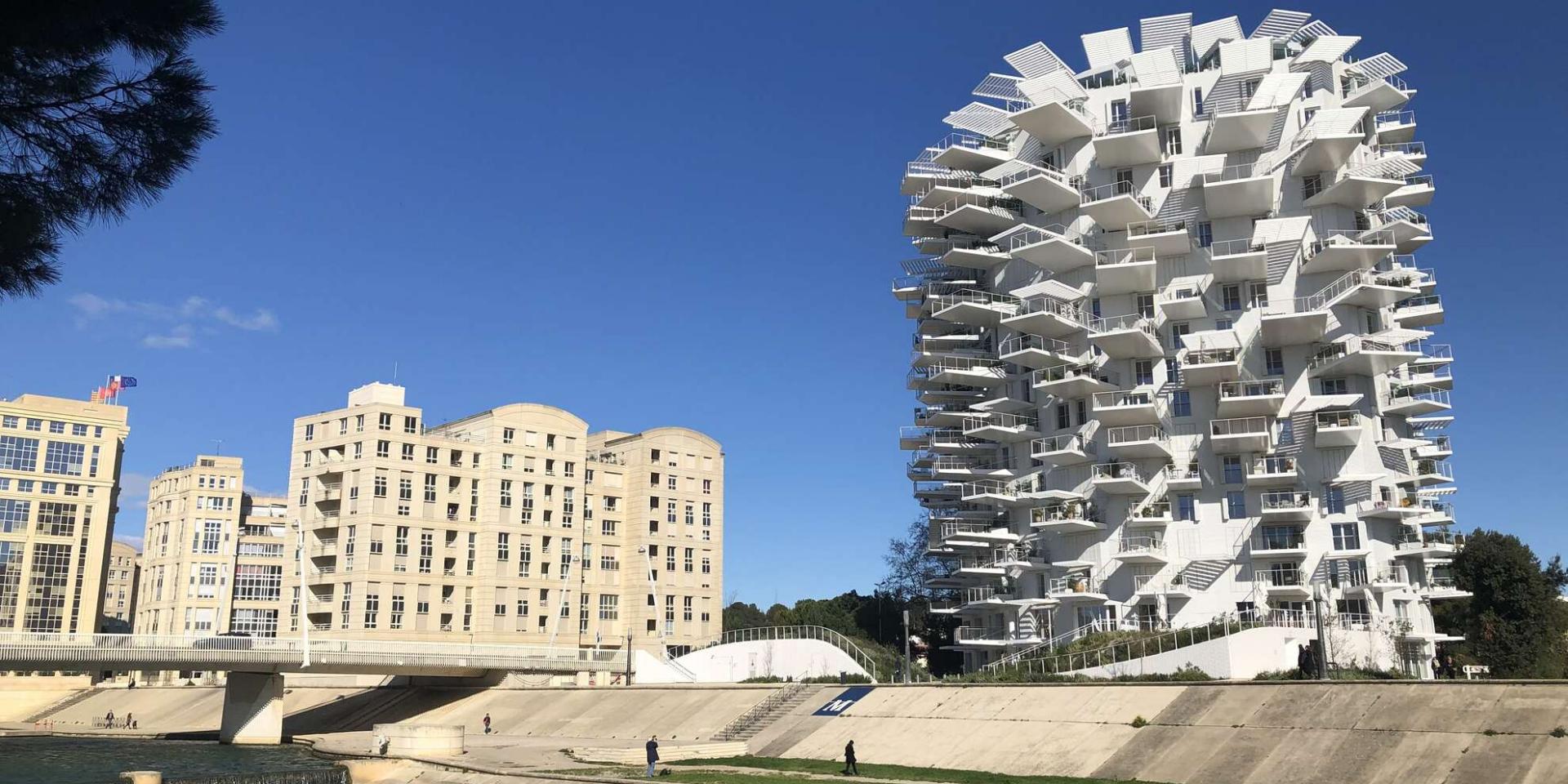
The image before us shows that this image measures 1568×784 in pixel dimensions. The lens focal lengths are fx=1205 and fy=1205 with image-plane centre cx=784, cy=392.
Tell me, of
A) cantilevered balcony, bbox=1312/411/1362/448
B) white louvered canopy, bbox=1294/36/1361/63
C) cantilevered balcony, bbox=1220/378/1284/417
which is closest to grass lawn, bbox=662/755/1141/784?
cantilevered balcony, bbox=1220/378/1284/417

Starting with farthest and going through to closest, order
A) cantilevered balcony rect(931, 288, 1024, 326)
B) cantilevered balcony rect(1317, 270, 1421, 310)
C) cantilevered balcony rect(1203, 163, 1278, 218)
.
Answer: cantilevered balcony rect(931, 288, 1024, 326)
cantilevered balcony rect(1203, 163, 1278, 218)
cantilevered balcony rect(1317, 270, 1421, 310)

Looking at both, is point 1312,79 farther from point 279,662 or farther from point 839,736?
point 279,662

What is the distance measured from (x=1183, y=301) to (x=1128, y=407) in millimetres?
6873

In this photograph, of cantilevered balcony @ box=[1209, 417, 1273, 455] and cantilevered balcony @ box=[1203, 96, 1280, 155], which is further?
Answer: cantilevered balcony @ box=[1203, 96, 1280, 155]

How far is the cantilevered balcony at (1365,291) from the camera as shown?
66875mm

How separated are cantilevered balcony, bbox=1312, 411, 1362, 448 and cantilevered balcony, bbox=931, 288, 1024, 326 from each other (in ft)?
63.3

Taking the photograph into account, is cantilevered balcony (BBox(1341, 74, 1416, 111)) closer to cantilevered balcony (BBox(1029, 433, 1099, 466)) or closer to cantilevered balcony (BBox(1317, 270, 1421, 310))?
cantilevered balcony (BBox(1317, 270, 1421, 310))

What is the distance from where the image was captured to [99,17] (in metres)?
17.1

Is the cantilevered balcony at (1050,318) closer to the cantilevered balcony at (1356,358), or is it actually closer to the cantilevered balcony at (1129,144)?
the cantilevered balcony at (1129,144)

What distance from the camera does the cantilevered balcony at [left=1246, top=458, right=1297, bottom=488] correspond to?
218 feet

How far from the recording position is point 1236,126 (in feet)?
231

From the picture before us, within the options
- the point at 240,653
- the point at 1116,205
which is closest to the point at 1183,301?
the point at 1116,205

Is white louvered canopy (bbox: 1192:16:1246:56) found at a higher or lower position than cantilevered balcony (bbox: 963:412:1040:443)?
higher

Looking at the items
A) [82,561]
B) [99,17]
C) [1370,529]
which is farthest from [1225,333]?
[82,561]
